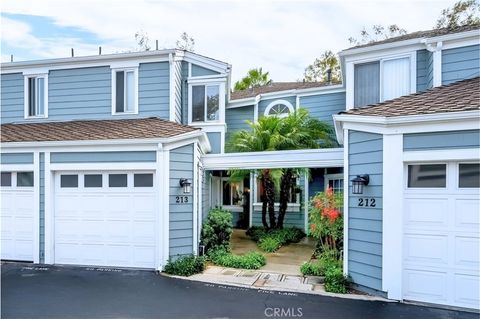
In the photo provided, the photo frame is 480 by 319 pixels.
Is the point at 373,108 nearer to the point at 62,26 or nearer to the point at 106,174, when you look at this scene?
the point at 106,174

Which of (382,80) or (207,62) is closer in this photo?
(382,80)

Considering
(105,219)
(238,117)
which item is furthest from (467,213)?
(238,117)

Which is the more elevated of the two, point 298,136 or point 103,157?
point 298,136

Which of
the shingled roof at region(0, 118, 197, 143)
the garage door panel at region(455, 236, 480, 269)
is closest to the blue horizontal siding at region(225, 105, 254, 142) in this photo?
the shingled roof at region(0, 118, 197, 143)

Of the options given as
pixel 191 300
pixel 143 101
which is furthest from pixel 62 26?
pixel 191 300

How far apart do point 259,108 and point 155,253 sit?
798 cm

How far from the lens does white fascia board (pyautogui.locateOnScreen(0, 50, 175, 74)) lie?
36.9 feet

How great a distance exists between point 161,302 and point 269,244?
5.21 meters

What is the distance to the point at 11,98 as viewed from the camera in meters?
12.3

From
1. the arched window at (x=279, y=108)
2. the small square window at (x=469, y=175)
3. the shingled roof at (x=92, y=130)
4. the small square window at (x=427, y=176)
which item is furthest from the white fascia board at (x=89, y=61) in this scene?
the small square window at (x=469, y=175)

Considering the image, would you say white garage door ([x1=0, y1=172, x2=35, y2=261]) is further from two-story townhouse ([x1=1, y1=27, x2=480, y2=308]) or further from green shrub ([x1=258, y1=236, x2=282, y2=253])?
green shrub ([x1=258, y1=236, x2=282, y2=253])
